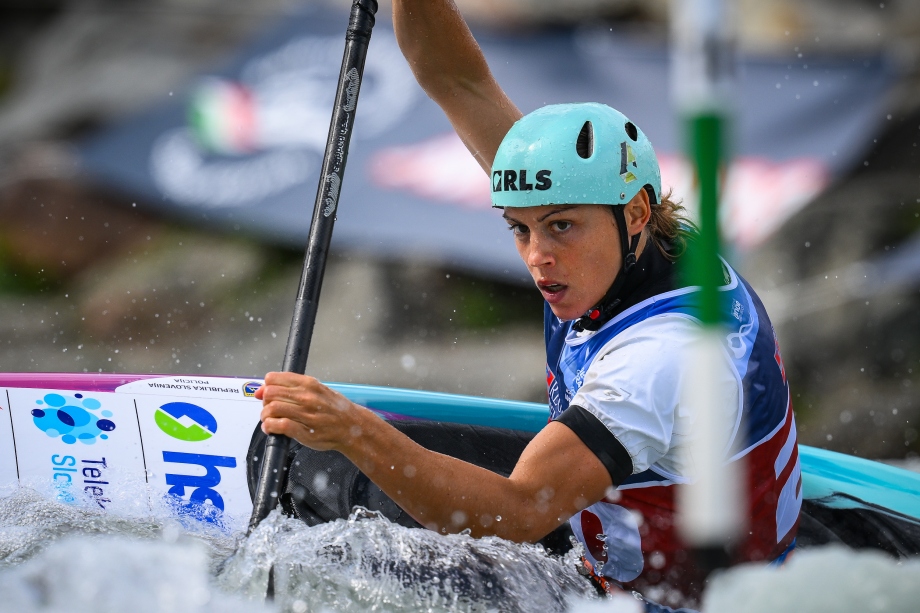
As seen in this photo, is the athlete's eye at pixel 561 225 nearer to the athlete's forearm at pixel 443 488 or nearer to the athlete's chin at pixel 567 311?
the athlete's chin at pixel 567 311

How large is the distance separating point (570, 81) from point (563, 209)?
483cm

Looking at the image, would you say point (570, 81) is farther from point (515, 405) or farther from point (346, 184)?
point (515, 405)

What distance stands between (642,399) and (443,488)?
0.46 metres

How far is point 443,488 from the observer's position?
7.07 feet

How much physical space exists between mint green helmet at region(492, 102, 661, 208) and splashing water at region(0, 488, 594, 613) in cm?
81

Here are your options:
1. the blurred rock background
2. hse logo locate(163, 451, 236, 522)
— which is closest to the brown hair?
hse logo locate(163, 451, 236, 522)

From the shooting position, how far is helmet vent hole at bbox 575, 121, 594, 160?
2.42m

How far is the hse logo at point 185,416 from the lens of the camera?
313 cm

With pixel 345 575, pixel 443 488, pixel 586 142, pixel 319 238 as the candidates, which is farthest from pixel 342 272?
pixel 443 488

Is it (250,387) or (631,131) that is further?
(250,387)

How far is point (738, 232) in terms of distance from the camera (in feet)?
21.0

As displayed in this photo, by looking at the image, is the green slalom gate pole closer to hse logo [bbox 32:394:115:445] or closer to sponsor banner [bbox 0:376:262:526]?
sponsor banner [bbox 0:376:262:526]

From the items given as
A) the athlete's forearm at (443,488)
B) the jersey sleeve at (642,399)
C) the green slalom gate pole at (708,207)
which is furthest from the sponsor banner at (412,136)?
the green slalom gate pole at (708,207)

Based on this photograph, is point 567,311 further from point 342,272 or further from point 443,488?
point 342,272
